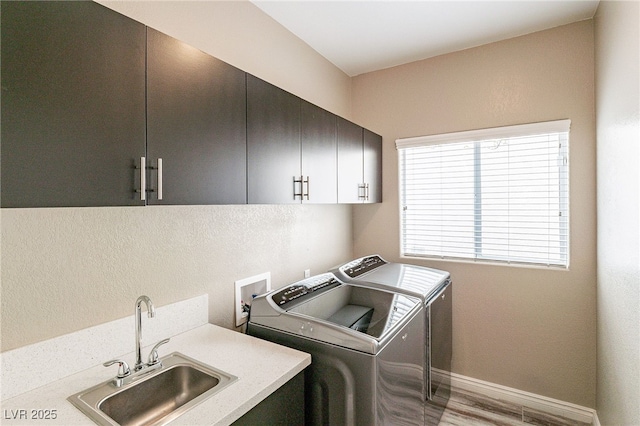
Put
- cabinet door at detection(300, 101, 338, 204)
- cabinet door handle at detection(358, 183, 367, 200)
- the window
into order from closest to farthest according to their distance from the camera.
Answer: cabinet door at detection(300, 101, 338, 204) → the window → cabinet door handle at detection(358, 183, 367, 200)

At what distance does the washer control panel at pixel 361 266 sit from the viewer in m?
2.31

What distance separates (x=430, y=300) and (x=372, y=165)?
Result: 1201 millimetres

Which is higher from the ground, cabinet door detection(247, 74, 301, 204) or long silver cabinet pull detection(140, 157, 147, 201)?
cabinet door detection(247, 74, 301, 204)

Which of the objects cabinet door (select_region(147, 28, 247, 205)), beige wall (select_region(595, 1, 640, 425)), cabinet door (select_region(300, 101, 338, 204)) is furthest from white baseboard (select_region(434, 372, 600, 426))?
cabinet door (select_region(147, 28, 247, 205))

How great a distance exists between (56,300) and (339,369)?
1.12 meters

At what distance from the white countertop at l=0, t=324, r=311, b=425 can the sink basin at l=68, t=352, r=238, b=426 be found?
0.11ft

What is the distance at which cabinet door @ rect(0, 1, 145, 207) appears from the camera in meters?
0.81

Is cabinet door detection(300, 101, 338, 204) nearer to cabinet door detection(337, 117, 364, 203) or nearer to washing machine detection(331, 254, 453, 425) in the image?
cabinet door detection(337, 117, 364, 203)

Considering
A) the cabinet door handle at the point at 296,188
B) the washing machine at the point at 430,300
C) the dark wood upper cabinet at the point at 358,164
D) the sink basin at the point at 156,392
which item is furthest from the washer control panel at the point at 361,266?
the sink basin at the point at 156,392

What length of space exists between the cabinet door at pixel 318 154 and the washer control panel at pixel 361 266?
53 centimetres

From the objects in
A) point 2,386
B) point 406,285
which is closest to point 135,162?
point 2,386

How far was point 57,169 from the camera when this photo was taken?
2.88 feet

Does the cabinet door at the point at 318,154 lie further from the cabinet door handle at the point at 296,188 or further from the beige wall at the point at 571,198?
the beige wall at the point at 571,198

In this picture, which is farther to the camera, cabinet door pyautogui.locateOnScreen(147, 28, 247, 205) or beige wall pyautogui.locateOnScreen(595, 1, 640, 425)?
beige wall pyautogui.locateOnScreen(595, 1, 640, 425)
